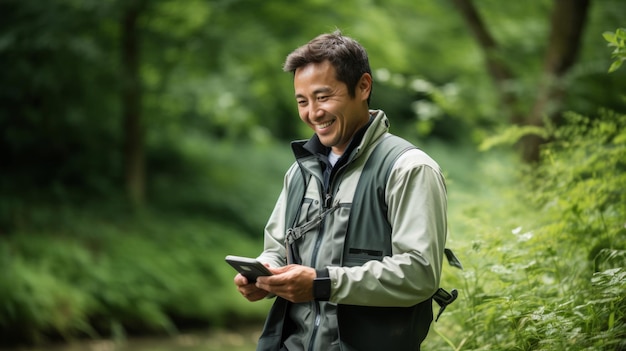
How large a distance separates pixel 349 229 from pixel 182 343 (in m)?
7.94

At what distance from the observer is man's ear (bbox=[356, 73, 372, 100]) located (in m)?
2.89

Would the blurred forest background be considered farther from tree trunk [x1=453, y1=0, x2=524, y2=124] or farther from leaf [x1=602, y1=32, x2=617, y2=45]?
leaf [x1=602, y1=32, x2=617, y2=45]

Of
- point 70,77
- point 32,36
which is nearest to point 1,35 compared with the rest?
point 32,36

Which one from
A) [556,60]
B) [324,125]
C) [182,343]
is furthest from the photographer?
[182,343]

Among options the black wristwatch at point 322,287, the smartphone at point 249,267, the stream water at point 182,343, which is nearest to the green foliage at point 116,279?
the stream water at point 182,343

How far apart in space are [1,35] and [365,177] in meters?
9.32

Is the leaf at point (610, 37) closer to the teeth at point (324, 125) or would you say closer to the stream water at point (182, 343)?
the teeth at point (324, 125)

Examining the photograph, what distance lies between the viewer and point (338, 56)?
2.83 metres

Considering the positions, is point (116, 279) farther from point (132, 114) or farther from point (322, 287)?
point (322, 287)

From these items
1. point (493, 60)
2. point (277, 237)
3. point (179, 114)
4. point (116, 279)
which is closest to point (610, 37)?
point (277, 237)

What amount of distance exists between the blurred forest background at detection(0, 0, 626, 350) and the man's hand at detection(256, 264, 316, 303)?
2901mm

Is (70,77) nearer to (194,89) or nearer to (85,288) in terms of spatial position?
(194,89)

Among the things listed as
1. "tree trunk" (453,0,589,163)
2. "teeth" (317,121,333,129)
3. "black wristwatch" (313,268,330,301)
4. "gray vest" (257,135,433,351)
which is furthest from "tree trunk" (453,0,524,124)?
"black wristwatch" (313,268,330,301)

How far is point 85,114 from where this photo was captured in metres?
12.5
